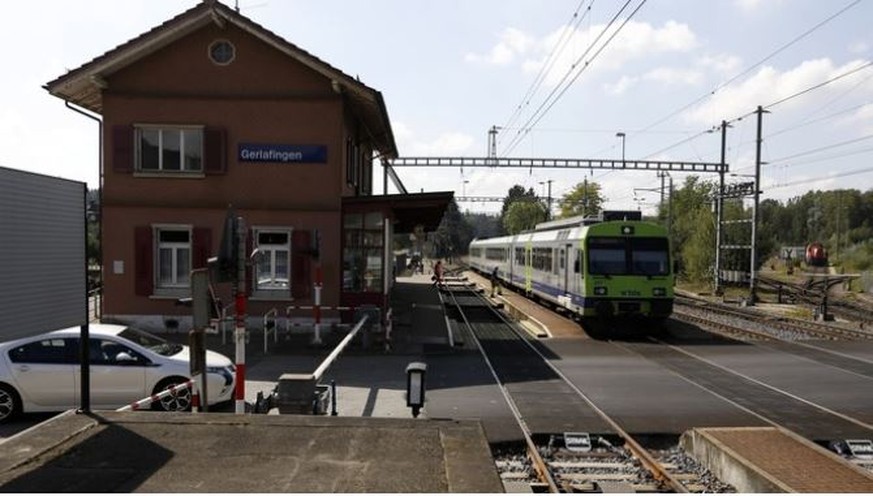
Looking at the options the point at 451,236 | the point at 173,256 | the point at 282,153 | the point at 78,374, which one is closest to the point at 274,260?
the point at 173,256

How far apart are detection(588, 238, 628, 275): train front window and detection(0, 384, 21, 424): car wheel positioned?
14.3 metres

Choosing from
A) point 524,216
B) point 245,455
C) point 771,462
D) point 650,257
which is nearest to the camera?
point 245,455

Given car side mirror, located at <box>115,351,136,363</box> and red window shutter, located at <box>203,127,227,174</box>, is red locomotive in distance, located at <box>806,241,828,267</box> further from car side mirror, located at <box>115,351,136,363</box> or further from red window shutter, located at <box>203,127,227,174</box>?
car side mirror, located at <box>115,351,136,363</box>

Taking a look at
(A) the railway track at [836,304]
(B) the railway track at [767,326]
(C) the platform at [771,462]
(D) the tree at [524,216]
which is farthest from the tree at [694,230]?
(C) the platform at [771,462]

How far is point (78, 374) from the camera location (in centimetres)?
1037

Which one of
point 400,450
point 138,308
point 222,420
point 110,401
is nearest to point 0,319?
point 222,420

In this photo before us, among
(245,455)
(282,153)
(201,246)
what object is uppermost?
(282,153)

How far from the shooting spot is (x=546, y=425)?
10.3 metres

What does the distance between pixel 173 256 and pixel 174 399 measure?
1040 cm

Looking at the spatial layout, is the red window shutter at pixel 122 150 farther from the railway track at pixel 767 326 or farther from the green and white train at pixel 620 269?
the railway track at pixel 767 326

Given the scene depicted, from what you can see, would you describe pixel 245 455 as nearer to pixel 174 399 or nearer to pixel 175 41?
pixel 174 399

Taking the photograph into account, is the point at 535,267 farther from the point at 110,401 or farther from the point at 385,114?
the point at 110,401

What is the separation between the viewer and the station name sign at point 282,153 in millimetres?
19672

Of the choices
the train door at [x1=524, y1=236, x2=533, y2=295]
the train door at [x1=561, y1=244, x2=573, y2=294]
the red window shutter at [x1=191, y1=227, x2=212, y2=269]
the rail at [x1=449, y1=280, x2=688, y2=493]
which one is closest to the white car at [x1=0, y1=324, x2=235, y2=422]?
the rail at [x1=449, y1=280, x2=688, y2=493]
